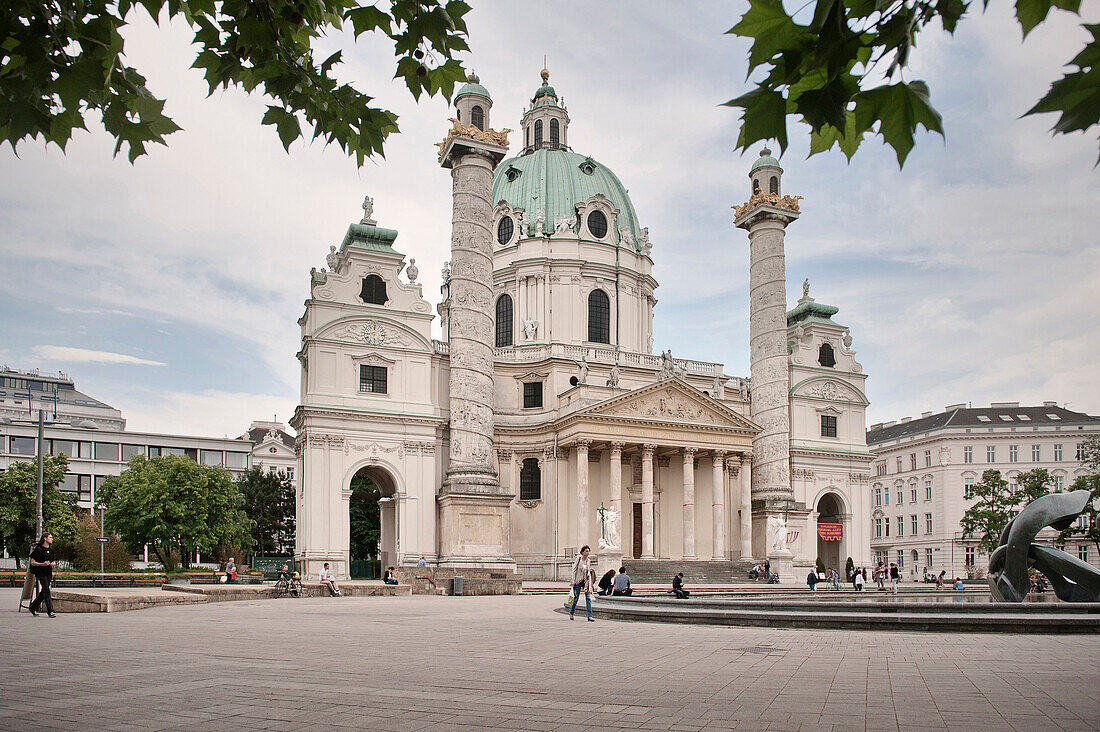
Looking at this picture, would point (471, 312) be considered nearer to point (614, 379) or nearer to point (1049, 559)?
point (614, 379)

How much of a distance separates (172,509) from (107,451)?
4047 centimetres

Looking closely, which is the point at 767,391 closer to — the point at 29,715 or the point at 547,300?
the point at 547,300

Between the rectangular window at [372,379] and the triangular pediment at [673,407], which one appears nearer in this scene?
the rectangular window at [372,379]

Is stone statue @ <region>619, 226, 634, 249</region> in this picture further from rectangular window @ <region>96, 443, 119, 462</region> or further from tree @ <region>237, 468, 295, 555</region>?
rectangular window @ <region>96, 443, 119, 462</region>

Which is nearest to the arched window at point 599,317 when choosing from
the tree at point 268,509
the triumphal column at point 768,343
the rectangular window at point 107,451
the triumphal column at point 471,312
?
the triumphal column at point 768,343

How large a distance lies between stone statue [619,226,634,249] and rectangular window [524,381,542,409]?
1393 centimetres

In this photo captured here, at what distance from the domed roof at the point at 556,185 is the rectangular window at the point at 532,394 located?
12122 millimetres

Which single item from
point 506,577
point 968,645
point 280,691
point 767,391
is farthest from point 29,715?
point 767,391

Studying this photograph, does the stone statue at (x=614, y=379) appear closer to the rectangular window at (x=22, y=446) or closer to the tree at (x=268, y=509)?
the tree at (x=268, y=509)

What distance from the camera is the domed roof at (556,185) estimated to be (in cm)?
6581

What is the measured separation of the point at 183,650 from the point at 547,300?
51.0m

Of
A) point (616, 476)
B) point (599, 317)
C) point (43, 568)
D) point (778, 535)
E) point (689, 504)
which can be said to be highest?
point (599, 317)

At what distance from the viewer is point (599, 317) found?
209 feet

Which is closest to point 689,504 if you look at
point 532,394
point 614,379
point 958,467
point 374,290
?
point 614,379
